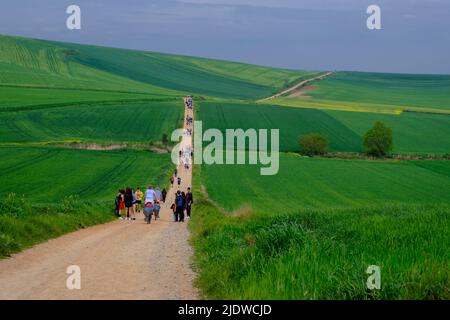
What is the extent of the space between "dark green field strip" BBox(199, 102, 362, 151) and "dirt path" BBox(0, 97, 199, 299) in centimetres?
6662

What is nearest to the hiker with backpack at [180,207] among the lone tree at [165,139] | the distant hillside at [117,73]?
the lone tree at [165,139]

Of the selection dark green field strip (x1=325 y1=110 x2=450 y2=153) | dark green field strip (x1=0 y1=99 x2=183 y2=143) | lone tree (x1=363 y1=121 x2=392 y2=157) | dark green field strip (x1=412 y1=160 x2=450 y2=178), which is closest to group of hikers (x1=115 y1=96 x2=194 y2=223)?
dark green field strip (x1=412 y1=160 x2=450 y2=178)

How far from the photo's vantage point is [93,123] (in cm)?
8769

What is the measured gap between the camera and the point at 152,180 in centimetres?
5059

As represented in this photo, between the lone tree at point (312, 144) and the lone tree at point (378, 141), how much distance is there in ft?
17.9

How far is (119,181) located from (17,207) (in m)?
31.0

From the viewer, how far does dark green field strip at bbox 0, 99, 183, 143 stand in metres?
77.2

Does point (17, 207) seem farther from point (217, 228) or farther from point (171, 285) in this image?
point (171, 285)

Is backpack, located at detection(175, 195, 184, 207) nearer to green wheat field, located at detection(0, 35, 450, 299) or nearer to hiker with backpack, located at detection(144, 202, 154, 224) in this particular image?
green wheat field, located at detection(0, 35, 450, 299)

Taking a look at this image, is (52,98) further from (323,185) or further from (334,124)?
(323,185)

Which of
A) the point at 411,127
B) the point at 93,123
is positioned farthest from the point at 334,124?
the point at 93,123

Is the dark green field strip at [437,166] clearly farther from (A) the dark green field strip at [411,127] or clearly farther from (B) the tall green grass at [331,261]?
(B) the tall green grass at [331,261]
